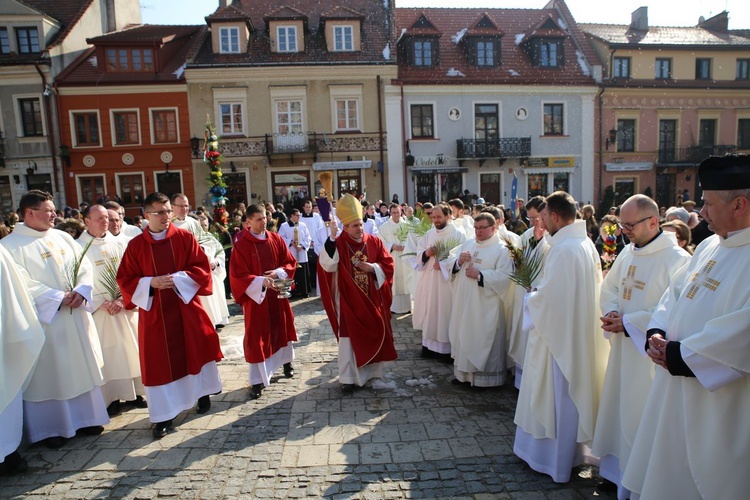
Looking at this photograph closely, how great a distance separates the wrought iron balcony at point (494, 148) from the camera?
971 inches

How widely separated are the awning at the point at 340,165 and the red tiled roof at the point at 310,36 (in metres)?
4.57

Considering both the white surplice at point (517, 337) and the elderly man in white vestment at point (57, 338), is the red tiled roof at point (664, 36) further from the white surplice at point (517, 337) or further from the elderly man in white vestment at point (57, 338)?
the elderly man in white vestment at point (57, 338)

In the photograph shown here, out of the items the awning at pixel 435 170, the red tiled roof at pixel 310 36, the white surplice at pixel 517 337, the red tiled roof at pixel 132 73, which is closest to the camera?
the white surplice at pixel 517 337

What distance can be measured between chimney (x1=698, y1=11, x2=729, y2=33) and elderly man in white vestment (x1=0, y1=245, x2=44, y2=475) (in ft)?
121

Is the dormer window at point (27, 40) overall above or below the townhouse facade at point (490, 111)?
above

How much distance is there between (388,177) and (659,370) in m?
21.8

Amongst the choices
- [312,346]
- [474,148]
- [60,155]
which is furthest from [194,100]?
→ [312,346]

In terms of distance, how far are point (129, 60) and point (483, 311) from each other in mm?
23666

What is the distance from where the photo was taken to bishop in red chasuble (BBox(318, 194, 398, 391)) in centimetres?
601

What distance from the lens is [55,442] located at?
490 centimetres

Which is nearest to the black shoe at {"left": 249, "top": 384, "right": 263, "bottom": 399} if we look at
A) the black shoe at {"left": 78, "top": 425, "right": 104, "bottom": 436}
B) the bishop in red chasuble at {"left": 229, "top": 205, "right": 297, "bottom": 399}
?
the bishop in red chasuble at {"left": 229, "top": 205, "right": 297, "bottom": 399}

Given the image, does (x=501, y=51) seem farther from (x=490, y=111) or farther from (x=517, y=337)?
(x=517, y=337)

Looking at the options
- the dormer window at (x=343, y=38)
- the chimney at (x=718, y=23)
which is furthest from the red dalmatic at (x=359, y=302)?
the chimney at (x=718, y=23)

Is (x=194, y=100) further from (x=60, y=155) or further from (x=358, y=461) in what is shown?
(x=358, y=461)
